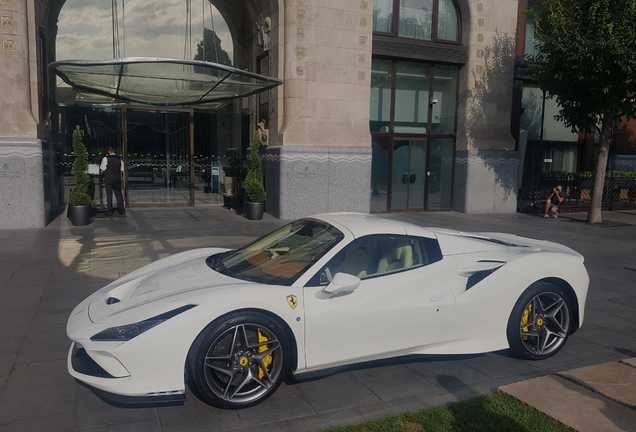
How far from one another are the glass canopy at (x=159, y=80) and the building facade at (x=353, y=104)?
102 centimetres

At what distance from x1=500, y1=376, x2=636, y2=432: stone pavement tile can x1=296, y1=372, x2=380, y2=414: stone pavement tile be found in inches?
43.8

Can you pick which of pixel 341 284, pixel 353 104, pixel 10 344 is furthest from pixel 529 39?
pixel 10 344

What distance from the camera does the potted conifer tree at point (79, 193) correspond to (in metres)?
12.5

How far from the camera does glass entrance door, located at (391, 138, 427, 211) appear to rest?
1656 cm

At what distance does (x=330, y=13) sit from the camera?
1431 centimetres

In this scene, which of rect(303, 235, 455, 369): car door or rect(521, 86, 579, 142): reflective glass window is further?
rect(521, 86, 579, 142): reflective glass window

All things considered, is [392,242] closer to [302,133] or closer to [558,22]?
[302,133]

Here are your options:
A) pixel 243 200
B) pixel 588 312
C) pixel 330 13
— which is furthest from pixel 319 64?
pixel 588 312

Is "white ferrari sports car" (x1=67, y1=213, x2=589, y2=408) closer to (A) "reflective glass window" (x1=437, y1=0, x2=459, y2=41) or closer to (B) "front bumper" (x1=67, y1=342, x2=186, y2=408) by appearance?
(B) "front bumper" (x1=67, y1=342, x2=186, y2=408)

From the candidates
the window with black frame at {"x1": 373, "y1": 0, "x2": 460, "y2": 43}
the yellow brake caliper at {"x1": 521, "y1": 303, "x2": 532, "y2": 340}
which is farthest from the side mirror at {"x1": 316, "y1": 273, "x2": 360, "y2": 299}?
the window with black frame at {"x1": 373, "y1": 0, "x2": 460, "y2": 43}

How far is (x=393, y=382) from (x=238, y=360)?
4.58 ft

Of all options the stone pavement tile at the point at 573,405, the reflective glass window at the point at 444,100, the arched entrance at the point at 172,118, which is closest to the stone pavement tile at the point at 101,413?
the stone pavement tile at the point at 573,405

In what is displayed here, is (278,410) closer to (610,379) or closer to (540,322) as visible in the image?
(540,322)

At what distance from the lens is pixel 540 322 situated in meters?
5.01
